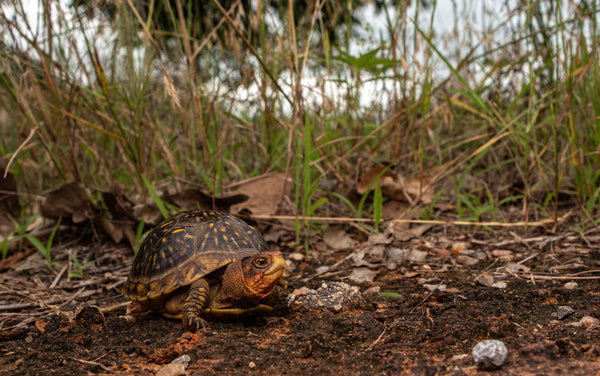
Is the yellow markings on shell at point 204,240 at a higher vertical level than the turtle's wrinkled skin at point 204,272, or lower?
higher

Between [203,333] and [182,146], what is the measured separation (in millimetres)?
2377

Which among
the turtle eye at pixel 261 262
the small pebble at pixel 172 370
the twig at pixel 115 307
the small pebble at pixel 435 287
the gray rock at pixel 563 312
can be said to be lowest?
the twig at pixel 115 307

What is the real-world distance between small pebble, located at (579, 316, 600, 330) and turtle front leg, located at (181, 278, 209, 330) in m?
1.35

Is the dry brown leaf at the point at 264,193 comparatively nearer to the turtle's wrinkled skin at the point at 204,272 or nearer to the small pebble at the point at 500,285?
the turtle's wrinkled skin at the point at 204,272

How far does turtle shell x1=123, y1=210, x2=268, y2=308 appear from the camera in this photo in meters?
1.98

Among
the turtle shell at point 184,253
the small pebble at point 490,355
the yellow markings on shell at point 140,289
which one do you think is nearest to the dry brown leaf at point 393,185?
the turtle shell at point 184,253

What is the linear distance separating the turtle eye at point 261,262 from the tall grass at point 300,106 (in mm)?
898

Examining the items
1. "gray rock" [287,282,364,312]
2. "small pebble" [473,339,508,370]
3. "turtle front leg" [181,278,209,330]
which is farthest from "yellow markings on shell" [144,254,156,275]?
"small pebble" [473,339,508,370]

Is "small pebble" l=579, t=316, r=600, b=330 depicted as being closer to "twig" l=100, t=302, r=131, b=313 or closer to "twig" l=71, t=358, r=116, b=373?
"twig" l=71, t=358, r=116, b=373

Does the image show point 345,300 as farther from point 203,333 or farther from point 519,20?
point 519,20

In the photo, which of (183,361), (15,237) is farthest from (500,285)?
(15,237)

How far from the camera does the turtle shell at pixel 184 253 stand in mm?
1984

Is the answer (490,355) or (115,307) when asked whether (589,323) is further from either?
(115,307)

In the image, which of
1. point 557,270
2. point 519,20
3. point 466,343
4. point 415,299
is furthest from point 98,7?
point 519,20
